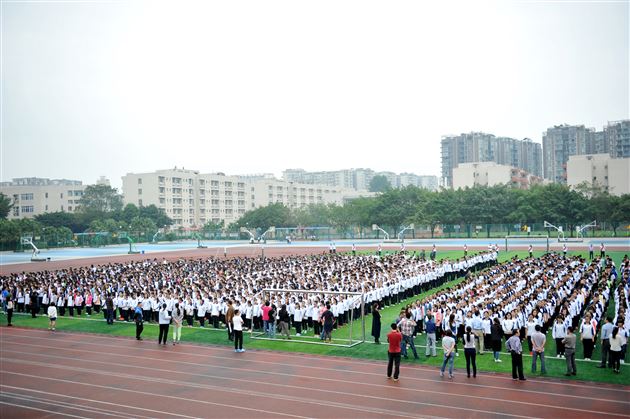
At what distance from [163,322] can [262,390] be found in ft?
20.6

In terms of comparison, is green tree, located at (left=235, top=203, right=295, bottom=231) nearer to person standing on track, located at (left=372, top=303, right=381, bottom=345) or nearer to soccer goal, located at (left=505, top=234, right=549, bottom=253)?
soccer goal, located at (left=505, top=234, right=549, bottom=253)

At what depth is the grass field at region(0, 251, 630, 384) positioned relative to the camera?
1334 centimetres

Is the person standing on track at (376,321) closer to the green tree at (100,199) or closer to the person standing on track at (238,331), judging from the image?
the person standing on track at (238,331)

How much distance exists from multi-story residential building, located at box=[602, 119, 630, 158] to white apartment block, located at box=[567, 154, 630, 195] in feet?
83.4

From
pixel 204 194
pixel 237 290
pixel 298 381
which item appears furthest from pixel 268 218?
pixel 298 381

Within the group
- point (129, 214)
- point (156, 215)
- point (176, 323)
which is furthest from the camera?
point (156, 215)

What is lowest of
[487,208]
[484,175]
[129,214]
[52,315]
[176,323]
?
[52,315]

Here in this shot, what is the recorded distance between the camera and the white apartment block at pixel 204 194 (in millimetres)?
109250

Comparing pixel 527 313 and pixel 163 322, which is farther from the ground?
pixel 527 313

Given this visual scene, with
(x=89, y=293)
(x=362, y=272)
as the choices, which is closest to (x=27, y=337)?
(x=89, y=293)

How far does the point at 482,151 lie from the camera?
15250cm

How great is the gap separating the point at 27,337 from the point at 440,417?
16.6 meters

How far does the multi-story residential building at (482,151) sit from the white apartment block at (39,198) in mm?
102834

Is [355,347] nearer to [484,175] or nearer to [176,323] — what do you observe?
[176,323]
